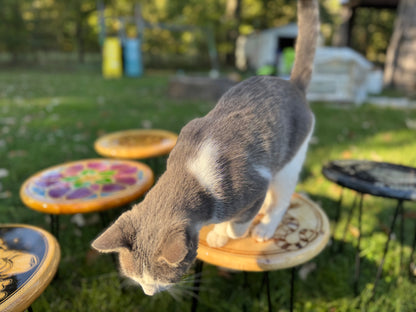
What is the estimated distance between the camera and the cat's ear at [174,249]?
846mm

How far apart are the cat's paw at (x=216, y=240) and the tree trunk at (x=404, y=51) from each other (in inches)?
344

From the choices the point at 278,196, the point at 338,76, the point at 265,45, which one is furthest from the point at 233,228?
the point at 265,45

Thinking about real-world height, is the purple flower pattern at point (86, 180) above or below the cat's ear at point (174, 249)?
below

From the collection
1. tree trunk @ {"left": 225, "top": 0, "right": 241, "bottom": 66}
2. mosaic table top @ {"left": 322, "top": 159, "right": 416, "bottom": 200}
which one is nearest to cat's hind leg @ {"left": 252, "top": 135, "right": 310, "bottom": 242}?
mosaic table top @ {"left": 322, "top": 159, "right": 416, "bottom": 200}

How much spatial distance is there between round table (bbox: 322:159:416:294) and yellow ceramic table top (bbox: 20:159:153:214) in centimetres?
125

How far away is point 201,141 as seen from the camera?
1150 mm

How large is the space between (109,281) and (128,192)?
28.1 inches

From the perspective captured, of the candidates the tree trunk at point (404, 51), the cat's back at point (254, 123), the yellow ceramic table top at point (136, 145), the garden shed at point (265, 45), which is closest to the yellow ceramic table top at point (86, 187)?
the yellow ceramic table top at point (136, 145)

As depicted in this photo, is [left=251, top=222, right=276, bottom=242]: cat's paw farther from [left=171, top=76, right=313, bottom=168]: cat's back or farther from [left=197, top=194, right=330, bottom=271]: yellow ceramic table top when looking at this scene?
[left=171, top=76, right=313, bottom=168]: cat's back

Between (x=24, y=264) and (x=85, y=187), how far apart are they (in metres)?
0.74

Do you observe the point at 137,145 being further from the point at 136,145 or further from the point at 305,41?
the point at 305,41

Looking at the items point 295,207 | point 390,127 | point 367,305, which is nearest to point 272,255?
point 295,207

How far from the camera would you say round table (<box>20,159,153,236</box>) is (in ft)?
5.35

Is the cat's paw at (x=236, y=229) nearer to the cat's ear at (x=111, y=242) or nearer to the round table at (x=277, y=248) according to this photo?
the round table at (x=277, y=248)
